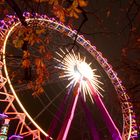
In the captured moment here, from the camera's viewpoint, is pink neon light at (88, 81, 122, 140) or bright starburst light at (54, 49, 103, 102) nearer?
pink neon light at (88, 81, 122, 140)

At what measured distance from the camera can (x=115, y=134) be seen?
34.5 feet

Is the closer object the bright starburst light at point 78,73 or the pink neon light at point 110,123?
the pink neon light at point 110,123

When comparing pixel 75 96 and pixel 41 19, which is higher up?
pixel 41 19

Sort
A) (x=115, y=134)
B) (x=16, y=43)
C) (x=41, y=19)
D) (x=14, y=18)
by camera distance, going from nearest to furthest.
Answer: (x=16, y=43), (x=115, y=134), (x=14, y=18), (x=41, y=19)

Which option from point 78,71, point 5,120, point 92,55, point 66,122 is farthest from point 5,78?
point 92,55

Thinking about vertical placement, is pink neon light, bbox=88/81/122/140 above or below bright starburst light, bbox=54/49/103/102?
below

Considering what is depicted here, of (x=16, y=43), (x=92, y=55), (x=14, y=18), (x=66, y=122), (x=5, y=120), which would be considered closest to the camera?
(x=16, y=43)

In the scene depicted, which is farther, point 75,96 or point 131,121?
point 131,121

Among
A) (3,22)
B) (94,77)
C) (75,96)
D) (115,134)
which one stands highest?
(3,22)

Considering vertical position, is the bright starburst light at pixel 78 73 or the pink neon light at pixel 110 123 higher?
the bright starburst light at pixel 78 73

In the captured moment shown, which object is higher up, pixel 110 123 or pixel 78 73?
pixel 78 73

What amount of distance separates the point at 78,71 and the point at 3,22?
3.43 metres

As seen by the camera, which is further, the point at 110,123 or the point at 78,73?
the point at 78,73

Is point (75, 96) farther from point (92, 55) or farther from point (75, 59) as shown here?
point (92, 55)
